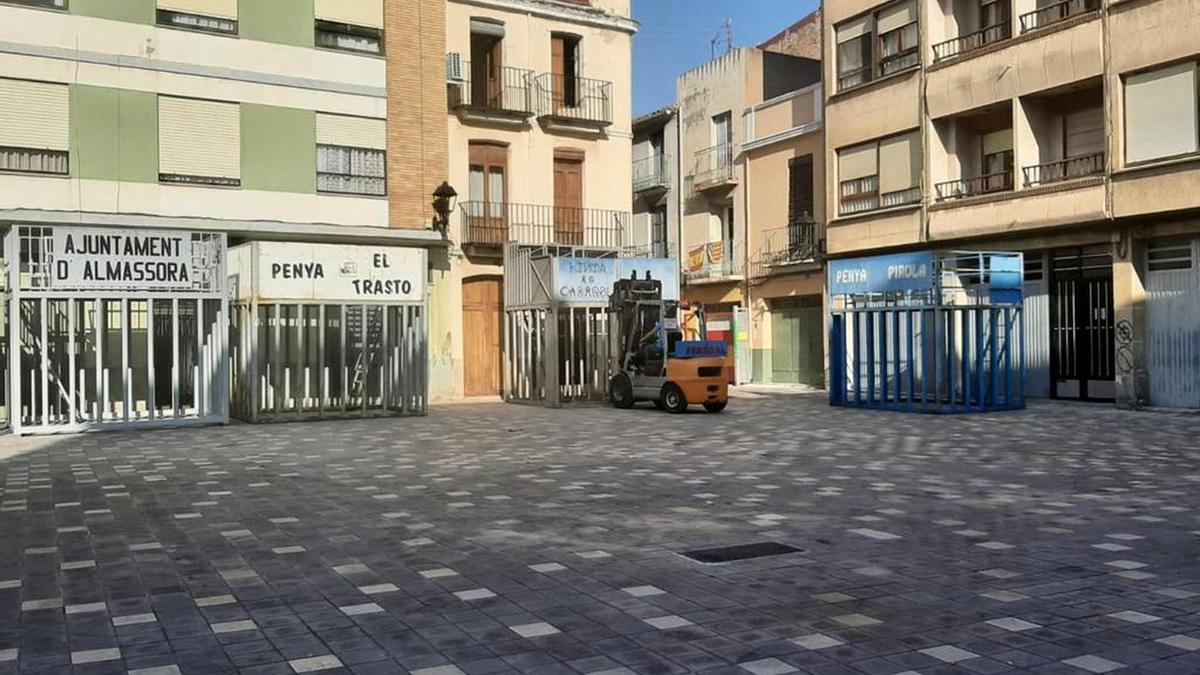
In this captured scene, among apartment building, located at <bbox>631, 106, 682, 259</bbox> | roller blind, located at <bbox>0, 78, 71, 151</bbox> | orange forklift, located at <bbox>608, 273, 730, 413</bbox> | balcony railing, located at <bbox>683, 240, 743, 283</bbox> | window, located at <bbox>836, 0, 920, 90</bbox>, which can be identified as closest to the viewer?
roller blind, located at <bbox>0, 78, 71, 151</bbox>

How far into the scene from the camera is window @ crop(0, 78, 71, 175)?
1894 cm

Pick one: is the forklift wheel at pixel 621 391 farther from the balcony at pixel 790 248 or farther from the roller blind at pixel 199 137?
the balcony at pixel 790 248

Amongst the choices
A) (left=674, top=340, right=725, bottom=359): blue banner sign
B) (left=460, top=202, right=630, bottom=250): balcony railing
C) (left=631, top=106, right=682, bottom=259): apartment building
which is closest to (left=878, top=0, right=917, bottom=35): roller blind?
(left=460, top=202, right=630, bottom=250): balcony railing

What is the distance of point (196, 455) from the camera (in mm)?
13688

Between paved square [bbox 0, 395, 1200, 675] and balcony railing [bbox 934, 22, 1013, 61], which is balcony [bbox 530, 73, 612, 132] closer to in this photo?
balcony railing [bbox 934, 22, 1013, 61]

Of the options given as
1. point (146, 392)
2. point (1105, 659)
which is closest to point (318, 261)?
point (146, 392)

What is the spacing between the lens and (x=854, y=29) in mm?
26328

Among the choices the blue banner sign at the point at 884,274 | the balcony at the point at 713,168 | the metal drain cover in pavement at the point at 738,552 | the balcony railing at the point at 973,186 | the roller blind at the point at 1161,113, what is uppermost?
the balcony at the point at 713,168

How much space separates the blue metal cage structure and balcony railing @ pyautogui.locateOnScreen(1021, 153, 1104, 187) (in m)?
2.49

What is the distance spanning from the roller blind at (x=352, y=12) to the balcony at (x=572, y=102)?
180 inches

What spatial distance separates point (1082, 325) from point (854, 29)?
969 cm

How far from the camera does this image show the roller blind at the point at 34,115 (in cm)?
1894

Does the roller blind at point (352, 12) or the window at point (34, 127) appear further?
the roller blind at point (352, 12)

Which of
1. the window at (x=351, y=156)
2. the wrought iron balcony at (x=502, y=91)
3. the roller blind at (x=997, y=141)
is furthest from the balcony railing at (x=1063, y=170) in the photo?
the window at (x=351, y=156)
